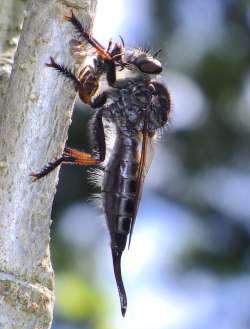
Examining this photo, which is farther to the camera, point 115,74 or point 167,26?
point 167,26

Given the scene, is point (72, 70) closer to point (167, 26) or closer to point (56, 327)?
point (56, 327)

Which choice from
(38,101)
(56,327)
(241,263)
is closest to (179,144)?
(241,263)

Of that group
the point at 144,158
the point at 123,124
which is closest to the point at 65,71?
the point at 144,158

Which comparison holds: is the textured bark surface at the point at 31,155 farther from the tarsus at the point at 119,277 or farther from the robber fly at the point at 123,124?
the tarsus at the point at 119,277

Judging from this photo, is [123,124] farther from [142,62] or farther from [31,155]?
[31,155]

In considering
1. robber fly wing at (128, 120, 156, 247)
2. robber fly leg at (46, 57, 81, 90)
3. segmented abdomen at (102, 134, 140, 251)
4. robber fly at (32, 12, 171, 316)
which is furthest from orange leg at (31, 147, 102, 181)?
robber fly leg at (46, 57, 81, 90)

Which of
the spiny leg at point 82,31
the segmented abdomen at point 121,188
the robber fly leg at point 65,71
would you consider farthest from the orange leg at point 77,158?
the spiny leg at point 82,31
